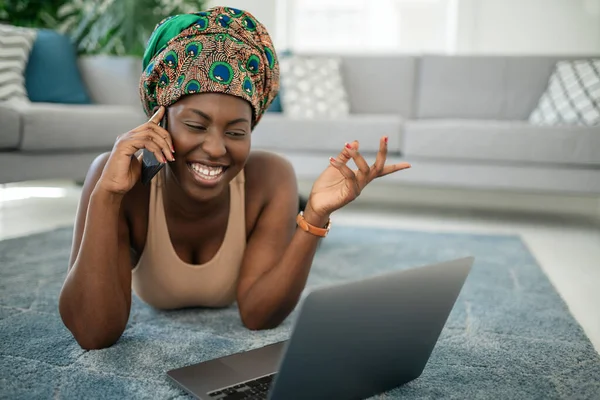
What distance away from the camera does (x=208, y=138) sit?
1.15 m

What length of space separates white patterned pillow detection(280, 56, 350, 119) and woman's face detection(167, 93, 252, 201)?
95.7 inches

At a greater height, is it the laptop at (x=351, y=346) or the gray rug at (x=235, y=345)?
the laptop at (x=351, y=346)

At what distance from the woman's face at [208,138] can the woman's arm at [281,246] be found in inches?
7.0

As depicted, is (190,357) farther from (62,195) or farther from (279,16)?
(279,16)

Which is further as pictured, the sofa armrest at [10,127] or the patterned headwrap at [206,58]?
the sofa armrest at [10,127]

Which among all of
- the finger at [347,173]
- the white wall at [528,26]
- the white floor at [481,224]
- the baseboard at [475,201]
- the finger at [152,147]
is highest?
the white wall at [528,26]

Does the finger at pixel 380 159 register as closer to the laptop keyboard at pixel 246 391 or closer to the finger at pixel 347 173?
the finger at pixel 347 173

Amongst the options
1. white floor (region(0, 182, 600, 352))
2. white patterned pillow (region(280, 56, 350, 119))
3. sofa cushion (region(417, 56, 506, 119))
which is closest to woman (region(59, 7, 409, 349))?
white floor (region(0, 182, 600, 352))

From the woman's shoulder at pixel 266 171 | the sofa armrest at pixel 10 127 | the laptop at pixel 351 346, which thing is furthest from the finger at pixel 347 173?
the sofa armrest at pixel 10 127

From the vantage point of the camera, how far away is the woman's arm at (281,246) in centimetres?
117

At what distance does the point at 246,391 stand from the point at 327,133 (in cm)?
240

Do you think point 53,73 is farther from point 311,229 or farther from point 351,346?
point 351,346

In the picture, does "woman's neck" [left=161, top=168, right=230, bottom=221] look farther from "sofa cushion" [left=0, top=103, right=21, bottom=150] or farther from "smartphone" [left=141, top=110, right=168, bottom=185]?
"sofa cushion" [left=0, top=103, right=21, bottom=150]

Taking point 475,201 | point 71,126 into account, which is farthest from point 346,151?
point 475,201
